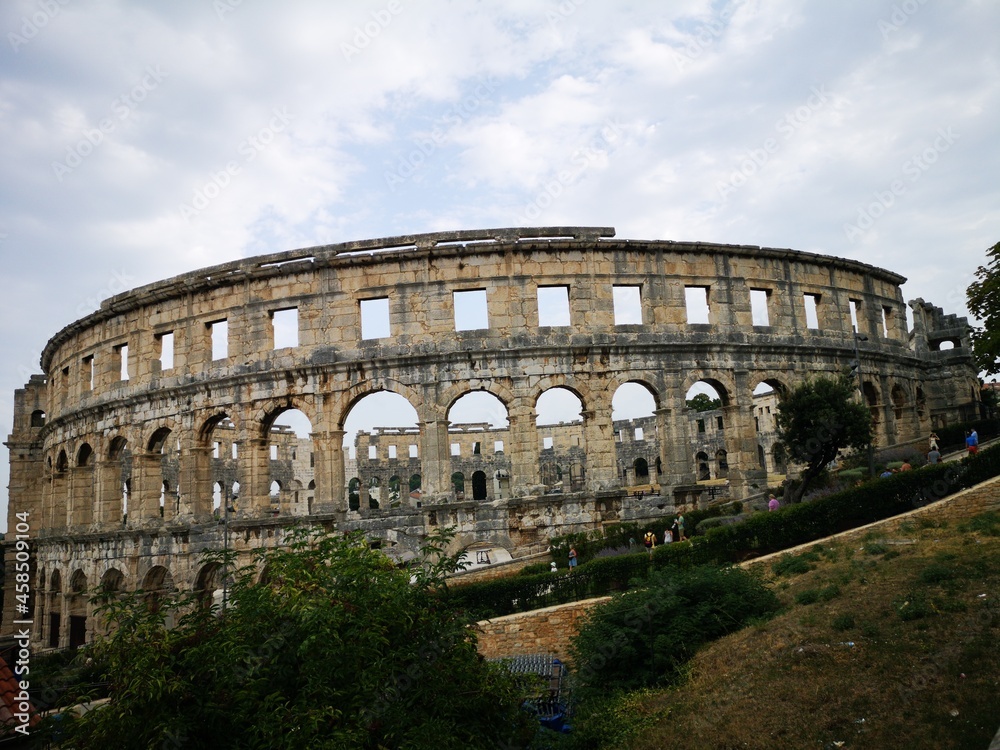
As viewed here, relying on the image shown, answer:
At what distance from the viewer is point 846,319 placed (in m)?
28.3

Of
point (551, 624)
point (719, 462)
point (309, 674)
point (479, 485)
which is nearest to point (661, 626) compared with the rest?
point (551, 624)

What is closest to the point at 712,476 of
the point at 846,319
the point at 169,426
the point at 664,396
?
the point at 846,319

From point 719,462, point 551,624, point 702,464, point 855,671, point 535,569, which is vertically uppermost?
point 719,462

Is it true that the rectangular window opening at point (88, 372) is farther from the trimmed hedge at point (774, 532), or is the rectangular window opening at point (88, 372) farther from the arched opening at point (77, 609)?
the trimmed hedge at point (774, 532)

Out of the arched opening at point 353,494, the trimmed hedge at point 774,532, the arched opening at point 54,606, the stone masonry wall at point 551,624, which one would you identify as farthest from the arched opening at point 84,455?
the arched opening at point 353,494

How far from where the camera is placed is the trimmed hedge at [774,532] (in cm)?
1647

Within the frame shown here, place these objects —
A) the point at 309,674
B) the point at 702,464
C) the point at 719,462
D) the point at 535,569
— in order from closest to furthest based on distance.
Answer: the point at 309,674 < the point at 535,569 < the point at 719,462 < the point at 702,464

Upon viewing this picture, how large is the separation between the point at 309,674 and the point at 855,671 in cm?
714

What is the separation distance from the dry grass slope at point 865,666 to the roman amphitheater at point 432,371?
9.88m

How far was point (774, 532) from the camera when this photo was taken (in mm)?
16531

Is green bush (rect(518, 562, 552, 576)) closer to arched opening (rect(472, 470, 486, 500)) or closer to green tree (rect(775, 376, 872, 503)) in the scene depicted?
green tree (rect(775, 376, 872, 503))

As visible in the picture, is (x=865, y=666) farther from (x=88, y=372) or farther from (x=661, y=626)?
(x=88, y=372)

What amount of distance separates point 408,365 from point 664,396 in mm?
8387

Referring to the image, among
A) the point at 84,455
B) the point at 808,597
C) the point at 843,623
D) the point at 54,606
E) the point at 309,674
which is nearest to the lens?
the point at 309,674
